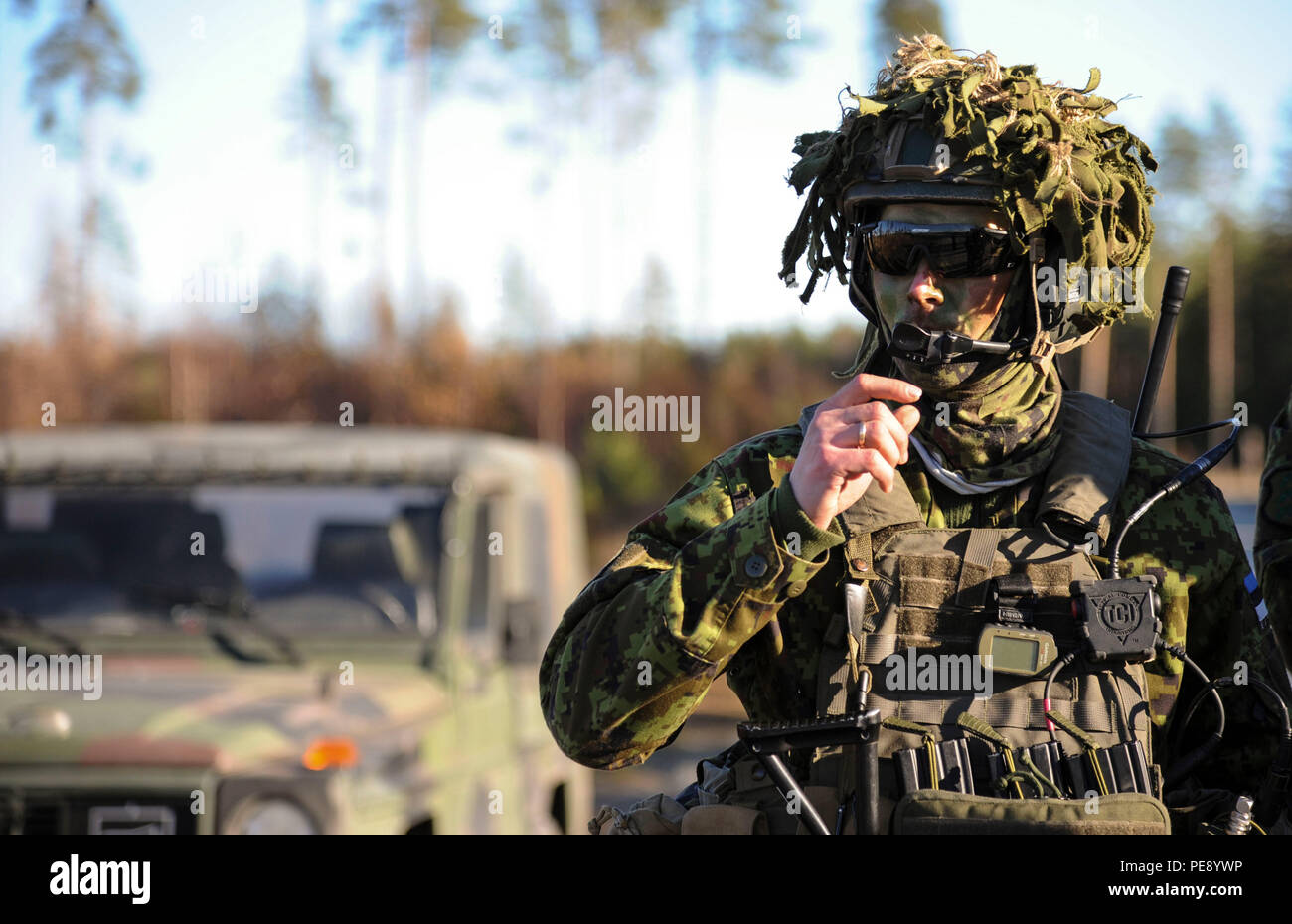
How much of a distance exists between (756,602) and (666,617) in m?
0.12

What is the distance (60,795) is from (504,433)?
21.3m

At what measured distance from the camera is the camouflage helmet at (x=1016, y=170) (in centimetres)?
228

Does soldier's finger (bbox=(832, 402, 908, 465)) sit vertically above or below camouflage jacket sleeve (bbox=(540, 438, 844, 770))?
above

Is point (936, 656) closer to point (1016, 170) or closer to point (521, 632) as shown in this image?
point (1016, 170)

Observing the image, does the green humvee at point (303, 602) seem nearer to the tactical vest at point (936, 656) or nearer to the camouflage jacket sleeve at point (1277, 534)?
the tactical vest at point (936, 656)

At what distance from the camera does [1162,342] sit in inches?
97.8

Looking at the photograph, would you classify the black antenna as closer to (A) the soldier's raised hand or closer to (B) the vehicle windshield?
(A) the soldier's raised hand

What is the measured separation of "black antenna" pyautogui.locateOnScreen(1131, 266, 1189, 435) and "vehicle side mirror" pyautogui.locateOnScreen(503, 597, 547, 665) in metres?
2.97

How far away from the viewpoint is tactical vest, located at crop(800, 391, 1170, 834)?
2.14 meters

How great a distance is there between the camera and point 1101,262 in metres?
2.40

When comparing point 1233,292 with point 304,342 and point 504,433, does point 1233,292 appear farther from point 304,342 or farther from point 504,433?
point 304,342

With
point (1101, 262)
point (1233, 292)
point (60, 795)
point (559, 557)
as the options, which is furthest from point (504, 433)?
point (1101, 262)

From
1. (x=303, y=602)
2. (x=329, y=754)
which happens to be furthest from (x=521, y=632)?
(x=329, y=754)

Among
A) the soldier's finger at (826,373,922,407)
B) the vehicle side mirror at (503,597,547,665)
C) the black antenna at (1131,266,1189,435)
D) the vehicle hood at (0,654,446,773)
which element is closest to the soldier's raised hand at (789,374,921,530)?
the soldier's finger at (826,373,922,407)
